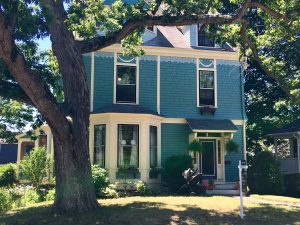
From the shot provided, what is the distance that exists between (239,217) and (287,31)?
7223 millimetres

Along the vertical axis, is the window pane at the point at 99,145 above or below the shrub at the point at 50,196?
above

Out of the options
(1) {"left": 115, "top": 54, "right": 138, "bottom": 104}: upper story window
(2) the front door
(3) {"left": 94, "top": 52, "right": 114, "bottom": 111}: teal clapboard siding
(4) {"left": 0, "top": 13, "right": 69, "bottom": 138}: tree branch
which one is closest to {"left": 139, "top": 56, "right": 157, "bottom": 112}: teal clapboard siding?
(1) {"left": 115, "top": 54, "right": 138, "bottom": 104}: upper story window

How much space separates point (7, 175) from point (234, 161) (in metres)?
13.9

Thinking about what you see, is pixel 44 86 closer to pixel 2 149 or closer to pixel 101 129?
pixel 101 129

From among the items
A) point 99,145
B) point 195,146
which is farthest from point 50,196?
point 195,146

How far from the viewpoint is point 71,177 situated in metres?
11.5

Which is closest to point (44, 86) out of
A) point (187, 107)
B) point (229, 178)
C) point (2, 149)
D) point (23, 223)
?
point (23, 223)

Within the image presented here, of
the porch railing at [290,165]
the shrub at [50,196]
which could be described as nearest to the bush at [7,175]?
the shrub at [50,196]

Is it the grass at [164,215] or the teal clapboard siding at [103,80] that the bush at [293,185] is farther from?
the teal clapboard siding at [103,80]

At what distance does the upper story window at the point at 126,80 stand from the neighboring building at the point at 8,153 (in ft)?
101

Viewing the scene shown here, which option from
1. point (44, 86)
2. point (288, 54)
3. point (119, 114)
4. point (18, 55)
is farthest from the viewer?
point (288, 54)

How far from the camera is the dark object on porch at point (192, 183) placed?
17.3m

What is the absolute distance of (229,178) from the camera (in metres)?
20.7

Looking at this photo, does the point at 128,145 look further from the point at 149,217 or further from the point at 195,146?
the point at 149,217
